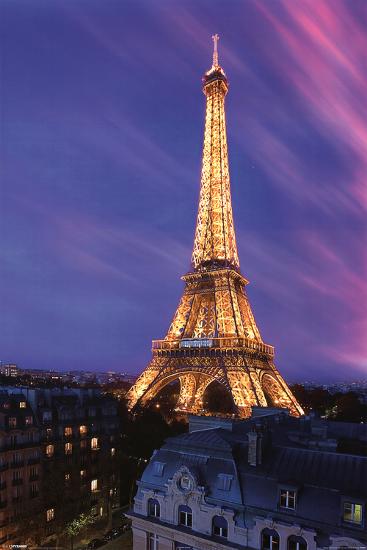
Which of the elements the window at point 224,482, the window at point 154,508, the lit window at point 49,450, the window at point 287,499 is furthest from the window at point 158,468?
the lit window at point 49,450

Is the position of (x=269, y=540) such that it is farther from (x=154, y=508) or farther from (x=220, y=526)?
(x=154, y=508)

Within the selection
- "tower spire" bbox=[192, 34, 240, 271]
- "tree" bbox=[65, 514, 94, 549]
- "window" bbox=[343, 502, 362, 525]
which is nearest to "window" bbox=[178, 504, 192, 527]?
"window" bbox=[343, 502, 362, 525]

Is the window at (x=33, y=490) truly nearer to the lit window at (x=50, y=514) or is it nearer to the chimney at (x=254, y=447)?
the lit window at (x=50, y=514)

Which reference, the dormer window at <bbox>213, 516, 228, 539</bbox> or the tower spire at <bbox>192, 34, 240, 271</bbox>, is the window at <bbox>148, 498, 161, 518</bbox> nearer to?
the dormer window at <bbox>213, 516, 228, 539</bbox>

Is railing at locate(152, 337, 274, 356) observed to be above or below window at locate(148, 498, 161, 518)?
above

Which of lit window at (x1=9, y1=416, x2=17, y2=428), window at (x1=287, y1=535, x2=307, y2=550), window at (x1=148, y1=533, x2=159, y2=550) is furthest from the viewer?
lit window at (x1=9, y1=416, x2=17, y2=428)
